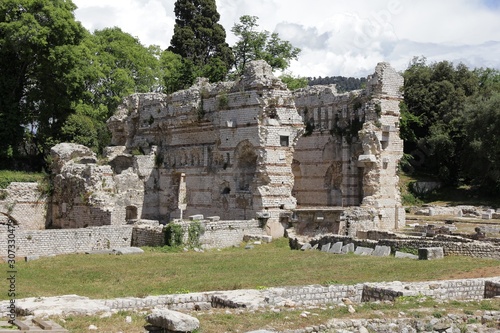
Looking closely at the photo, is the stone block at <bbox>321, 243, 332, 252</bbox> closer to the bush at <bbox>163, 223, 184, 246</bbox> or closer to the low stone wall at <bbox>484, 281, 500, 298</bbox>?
the bush at <bbox>163, 223, 184, 246</bbox>

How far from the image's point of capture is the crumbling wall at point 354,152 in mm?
35406

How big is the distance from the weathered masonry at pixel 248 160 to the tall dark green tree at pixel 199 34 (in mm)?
24370

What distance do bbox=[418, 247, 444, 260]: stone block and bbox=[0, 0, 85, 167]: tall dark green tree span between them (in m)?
28.6

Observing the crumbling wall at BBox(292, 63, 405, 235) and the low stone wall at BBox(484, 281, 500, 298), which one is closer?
the low stone wall at BBox(484, 281, 500, 298)

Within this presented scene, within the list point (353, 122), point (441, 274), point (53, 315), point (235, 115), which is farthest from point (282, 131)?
point (53, 315)

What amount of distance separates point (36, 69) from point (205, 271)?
2864 cm

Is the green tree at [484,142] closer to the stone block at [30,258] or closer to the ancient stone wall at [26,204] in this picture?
the ancient stone wall at [26,204]

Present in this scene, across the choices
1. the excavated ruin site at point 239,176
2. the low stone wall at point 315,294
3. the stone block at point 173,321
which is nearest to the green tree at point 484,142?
the excavated ruin site at point 239,176

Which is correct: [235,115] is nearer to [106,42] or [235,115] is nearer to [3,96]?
[3,96]

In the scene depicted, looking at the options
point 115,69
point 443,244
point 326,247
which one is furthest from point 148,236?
point 115,69

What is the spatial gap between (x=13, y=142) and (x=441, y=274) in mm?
33320

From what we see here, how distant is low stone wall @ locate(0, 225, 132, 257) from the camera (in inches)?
1086

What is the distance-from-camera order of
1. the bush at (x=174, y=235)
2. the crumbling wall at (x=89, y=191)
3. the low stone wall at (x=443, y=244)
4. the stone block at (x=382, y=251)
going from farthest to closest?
the crumbling wall at (x=89, y=191) → the bush at (x=174, y=235) → the stone block at (x=382, y=251) → the low stone wall at (x=443, y=244)

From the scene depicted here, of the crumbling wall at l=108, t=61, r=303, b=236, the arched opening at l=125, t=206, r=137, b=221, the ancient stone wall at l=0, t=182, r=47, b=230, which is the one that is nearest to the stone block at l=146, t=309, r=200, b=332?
the crumbling wall at l=108, t=61, r=303, b=236
